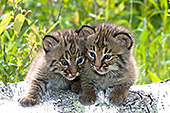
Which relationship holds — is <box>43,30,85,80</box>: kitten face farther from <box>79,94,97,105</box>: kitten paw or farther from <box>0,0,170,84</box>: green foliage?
<box>0,0,170,84</box>: green foliage

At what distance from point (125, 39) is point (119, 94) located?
764 mm

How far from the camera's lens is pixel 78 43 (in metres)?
3.94

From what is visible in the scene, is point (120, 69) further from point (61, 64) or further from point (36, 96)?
point (36, 96)

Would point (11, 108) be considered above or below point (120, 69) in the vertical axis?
below

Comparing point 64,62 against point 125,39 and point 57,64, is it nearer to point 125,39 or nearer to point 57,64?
point 57,64

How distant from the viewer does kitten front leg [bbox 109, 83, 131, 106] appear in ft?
11.6

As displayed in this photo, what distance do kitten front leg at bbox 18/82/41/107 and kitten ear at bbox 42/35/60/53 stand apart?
1.68 feet

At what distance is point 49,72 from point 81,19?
3.49 metres

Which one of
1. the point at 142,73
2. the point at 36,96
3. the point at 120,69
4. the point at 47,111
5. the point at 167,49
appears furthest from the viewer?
the point at 167,49

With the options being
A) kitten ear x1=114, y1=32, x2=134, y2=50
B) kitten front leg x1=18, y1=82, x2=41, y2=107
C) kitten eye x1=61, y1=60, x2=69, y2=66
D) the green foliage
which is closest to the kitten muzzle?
kitten eye x1=61, y1=60, x2=69, y2=66

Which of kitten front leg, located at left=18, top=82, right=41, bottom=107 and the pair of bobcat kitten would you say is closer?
kitten front leg, located at left=18, top=82, right=41, bottom=107

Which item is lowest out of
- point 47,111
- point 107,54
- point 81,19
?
point 47,111

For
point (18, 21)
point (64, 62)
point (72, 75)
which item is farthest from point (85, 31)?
point (18, 21)

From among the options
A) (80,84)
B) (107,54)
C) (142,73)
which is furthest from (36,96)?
(142,73)
